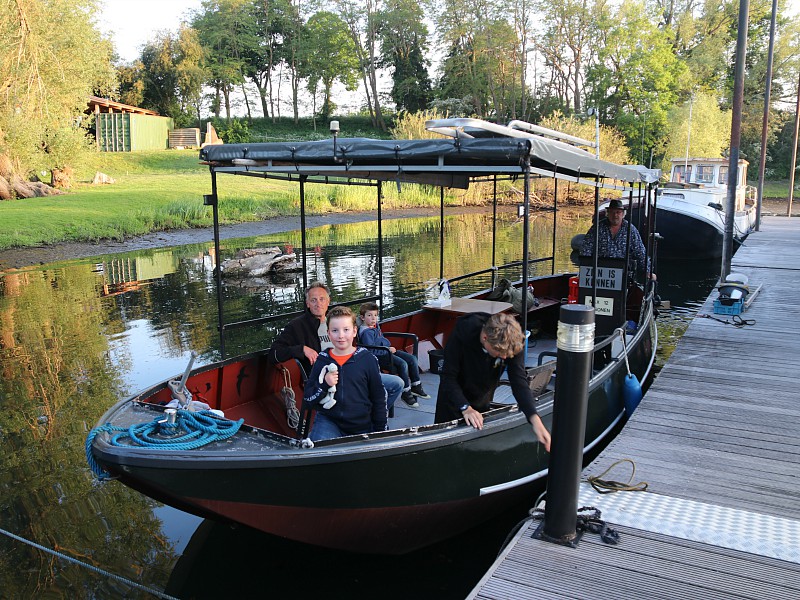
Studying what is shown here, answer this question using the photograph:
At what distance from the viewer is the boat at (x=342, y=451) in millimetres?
4176

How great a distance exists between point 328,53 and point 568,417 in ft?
194

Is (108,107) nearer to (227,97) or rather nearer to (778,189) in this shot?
(227,97)

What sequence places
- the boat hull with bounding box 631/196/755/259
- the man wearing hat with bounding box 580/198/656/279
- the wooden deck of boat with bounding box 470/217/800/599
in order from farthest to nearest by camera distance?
the boat hull with bounding box 631/196/755/259 → the man wearing hat with bounding box 580/198/656/279 → the wooden deck of boat with bounding box 470/217/800/599

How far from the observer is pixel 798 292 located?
12.6 m

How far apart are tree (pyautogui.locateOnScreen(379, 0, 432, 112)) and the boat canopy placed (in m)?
52.9

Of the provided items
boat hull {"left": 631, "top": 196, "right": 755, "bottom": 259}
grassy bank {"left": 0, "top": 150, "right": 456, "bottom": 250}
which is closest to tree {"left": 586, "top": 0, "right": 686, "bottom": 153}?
grassy bank {"left": 0, "top": 150, "right": 456, "bottom": 250}

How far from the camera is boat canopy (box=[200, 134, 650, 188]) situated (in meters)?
4.76

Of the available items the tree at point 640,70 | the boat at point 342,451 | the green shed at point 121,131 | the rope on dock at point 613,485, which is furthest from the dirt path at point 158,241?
the tree at point 640,70

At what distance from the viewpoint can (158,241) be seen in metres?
22.9

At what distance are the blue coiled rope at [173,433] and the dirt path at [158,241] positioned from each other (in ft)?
53.7

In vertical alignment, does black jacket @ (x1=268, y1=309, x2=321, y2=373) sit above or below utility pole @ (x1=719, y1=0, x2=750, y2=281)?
below

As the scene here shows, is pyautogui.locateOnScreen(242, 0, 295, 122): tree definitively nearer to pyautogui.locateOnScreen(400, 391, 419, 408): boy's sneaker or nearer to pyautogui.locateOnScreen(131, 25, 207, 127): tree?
pyautogui.locateOnScreen(131, 25, 207, 127): tree

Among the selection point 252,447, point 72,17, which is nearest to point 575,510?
point 252,447

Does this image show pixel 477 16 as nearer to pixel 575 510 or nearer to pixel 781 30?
pixel 781 30
